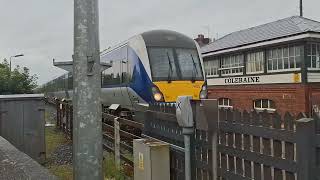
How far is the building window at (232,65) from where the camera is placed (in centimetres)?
2860

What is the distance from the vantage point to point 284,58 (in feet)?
79.7

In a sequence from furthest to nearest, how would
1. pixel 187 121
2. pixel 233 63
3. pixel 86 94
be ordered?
pixel 233 63
pixel 187 121
pixel 86 94

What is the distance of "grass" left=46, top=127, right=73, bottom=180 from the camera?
8942 mm

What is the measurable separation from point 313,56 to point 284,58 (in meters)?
1.49

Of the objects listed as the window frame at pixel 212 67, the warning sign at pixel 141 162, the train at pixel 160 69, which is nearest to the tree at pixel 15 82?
the window frame at pixel 212 67

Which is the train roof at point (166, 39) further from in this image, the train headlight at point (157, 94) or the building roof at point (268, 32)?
the building roof at point (268, 32)

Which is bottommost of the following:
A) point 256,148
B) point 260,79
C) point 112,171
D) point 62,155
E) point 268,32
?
point 62,155

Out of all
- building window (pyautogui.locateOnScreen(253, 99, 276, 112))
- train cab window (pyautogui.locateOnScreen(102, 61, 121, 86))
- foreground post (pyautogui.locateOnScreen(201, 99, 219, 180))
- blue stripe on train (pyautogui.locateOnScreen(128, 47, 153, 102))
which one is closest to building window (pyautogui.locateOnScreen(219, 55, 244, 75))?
building window (pyautogui.locateOnScreen(253, 99, 276, 112))

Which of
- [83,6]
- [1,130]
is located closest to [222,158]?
[83,6]

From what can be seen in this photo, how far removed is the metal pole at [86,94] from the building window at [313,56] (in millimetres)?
19908

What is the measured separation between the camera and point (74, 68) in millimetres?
4926

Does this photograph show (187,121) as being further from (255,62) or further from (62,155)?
(255,62)

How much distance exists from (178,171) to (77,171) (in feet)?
5.04

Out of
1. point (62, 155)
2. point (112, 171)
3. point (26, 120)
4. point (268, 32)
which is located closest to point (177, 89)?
point (62, 155)
